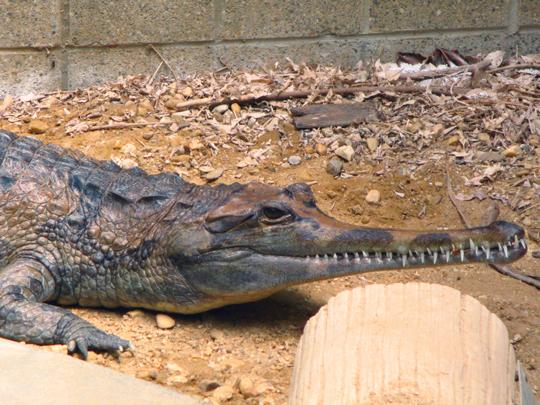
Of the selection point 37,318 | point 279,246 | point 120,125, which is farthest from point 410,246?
point 120,125

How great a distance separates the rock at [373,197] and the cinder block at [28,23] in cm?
246

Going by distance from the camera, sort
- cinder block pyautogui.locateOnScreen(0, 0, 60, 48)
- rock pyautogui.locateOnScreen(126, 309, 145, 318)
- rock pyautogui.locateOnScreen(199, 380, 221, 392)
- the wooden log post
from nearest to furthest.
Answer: the wooden log post
rock pyautogui.locateOnScreen(199, 380, 221, 392)
rock pyautogui.locateOnScreen(126, 309, 145, 318)
cinder block pyautogui.locateOnScreen(0, 0, 60, 48)

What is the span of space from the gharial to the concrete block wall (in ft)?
5.36

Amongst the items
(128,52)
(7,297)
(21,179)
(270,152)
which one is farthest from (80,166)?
(128,52)

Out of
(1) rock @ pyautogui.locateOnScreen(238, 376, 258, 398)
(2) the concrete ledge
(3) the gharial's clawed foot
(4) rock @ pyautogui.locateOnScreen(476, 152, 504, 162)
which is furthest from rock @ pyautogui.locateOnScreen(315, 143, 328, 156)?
(2) the concrete ledge

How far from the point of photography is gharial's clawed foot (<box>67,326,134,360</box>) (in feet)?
12.6

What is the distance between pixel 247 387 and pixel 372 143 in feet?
8.46

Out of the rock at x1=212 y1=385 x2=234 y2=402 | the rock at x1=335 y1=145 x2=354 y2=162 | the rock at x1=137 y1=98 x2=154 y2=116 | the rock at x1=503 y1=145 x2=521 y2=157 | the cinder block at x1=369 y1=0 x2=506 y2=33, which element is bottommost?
the rock at x1=212 y1=385 x2=234 y2=402

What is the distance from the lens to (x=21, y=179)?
179 inches

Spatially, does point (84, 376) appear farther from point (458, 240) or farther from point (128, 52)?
point (128, 52)

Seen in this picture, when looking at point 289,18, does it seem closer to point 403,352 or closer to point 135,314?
point 135,314

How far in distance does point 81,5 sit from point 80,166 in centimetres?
184

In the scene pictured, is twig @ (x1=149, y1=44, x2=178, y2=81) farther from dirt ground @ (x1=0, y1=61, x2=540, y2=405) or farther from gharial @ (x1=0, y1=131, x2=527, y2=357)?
gharial @ (x1=0, y1=131, x2=527, y2=357)

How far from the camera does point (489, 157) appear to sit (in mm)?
5477
